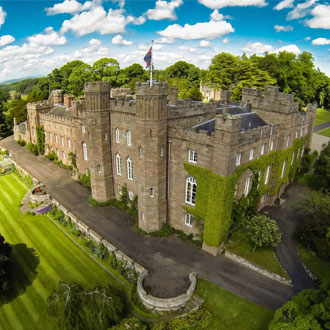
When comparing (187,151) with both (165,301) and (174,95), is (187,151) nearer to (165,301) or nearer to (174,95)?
(174,95)

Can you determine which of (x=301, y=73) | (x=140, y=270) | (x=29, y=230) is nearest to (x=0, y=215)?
(x=29, y=230)

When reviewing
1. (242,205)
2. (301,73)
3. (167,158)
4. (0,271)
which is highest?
(301,73)

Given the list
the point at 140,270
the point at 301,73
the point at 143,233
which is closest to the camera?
the point at 140,270

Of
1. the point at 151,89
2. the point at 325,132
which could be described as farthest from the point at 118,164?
the point at 325,132

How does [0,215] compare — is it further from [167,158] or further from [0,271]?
[167,158]

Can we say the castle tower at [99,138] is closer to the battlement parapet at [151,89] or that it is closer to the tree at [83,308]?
the battlement parapet at [151,89]

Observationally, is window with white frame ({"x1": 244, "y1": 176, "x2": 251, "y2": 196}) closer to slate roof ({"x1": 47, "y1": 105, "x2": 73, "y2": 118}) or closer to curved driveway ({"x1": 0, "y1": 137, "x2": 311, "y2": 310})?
curved driveway ({"x1": 0, "y1": 137, "x2": 311, "y2": 310})

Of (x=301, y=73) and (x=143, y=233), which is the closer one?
(x=143, y=233)

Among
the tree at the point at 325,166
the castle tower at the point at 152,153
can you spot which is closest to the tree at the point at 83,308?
the castle tower at the point at 152,153
